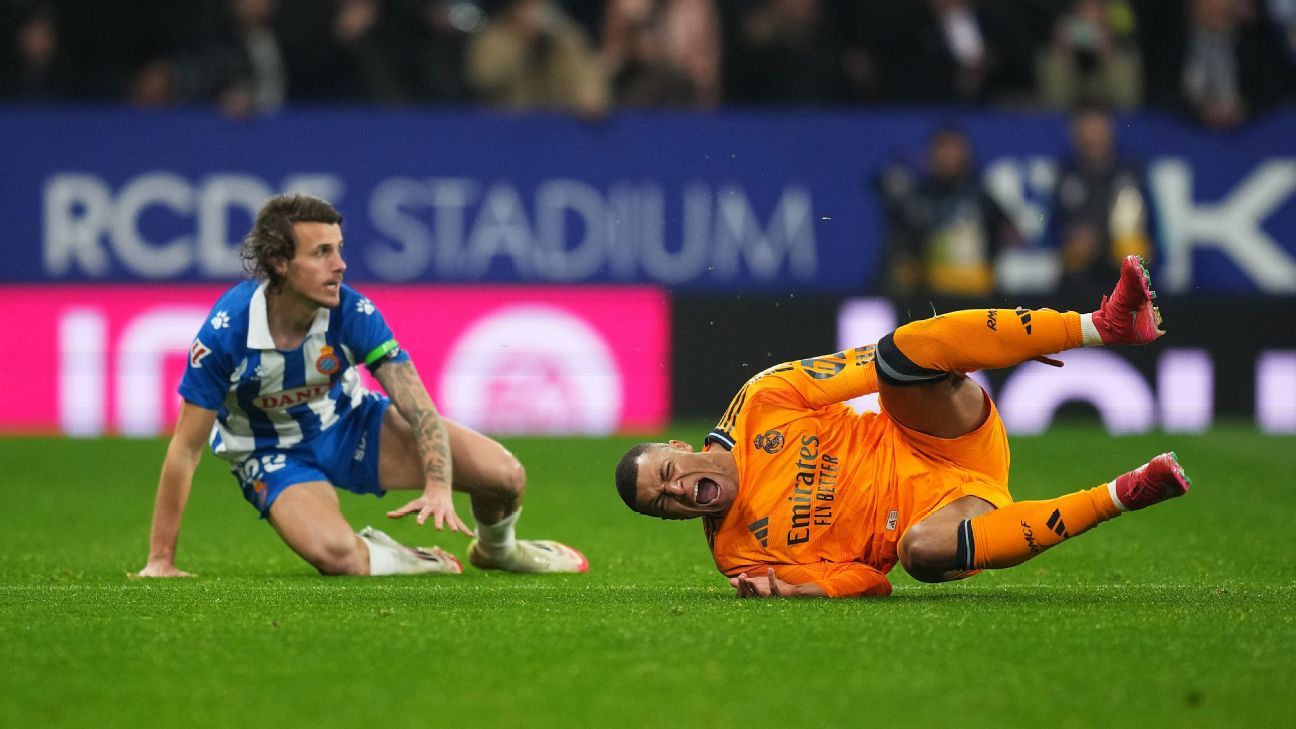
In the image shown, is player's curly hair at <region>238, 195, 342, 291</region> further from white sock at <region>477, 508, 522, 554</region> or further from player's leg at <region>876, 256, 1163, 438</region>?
player's leg at <region>876, 256, 1163, 438</region>

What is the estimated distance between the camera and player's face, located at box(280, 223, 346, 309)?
7.02 m

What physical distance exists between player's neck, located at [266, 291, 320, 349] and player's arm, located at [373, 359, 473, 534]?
1.10 ft

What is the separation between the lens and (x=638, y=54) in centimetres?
1555

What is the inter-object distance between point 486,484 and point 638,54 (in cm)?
874

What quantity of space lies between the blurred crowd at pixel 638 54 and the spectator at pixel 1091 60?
2 cm

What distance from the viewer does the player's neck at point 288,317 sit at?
23.4 ft

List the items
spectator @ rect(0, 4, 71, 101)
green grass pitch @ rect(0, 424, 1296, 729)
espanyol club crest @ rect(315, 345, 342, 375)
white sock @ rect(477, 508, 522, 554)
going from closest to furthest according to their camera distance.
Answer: green grass pitch @ rect(0, 424, 1296, 729), espanyol club crest @ rect(315, 345, 342, 375), white sock @ rect(477, 508, 522, 554), spectator @ rect(0, 4, 71, 101)

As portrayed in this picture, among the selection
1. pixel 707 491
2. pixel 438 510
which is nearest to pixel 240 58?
pixel 438 510

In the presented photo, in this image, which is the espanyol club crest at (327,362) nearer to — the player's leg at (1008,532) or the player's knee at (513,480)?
the player's knee at (513,480)

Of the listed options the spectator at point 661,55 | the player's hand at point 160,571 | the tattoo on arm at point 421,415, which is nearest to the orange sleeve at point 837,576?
the tattoo on arm at point 421,415

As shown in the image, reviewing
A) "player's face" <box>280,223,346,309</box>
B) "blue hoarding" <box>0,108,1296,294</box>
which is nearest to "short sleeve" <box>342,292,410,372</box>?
"player's face" <box>280,223,346,309</box>

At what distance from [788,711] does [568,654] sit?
91 centimetres

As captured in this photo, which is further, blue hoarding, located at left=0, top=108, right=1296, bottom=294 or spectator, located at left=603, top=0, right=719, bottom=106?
spectator, located at left=603, top=0, right=719, bottom=106

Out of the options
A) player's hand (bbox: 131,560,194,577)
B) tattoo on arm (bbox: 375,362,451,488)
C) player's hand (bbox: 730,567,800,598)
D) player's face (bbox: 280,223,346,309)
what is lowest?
player's hand (bbox: 131,560,194,577)
